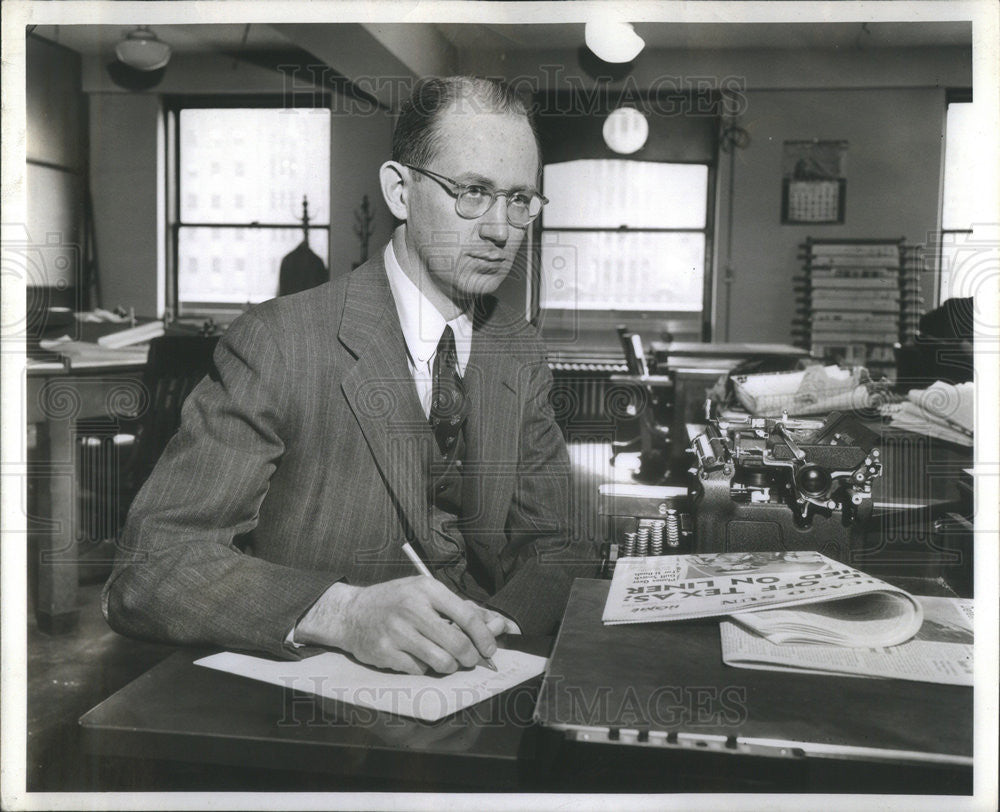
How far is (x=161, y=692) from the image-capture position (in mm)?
805

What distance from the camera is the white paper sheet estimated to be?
0.81 m

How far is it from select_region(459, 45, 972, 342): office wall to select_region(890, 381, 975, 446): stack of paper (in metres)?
4.35

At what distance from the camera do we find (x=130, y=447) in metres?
3.91

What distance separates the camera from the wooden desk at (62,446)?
2947mm

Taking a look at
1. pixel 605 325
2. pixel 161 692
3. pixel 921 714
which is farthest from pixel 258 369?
pixel 605 325

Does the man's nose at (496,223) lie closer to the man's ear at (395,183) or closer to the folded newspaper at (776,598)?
the man's ear at (395,183)

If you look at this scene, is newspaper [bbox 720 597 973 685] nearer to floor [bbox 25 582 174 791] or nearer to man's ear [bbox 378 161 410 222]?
man's ear [bbox 378 161 410 222]

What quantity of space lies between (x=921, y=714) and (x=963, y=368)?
292cm

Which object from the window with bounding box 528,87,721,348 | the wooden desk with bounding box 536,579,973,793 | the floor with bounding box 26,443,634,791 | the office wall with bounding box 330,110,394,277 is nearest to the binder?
the wooden desk with bounding box 536,579,973,793

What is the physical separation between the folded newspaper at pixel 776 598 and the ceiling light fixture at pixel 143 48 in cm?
524

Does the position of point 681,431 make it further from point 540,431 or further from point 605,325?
point 605,325

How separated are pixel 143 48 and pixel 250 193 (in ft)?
4.83

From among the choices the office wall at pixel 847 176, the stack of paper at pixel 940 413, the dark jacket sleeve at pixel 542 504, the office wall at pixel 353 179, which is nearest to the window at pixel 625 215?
the office wall at pixel 847 176

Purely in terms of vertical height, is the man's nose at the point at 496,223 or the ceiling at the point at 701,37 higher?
the ceiling at the point at 701,37
